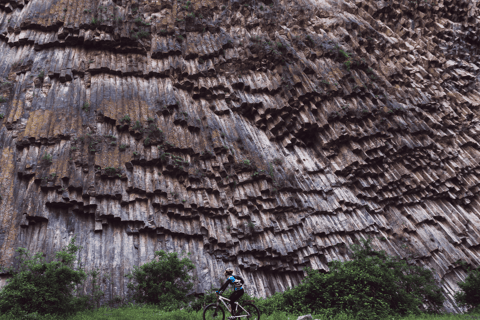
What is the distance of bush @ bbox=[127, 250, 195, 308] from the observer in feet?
37.1

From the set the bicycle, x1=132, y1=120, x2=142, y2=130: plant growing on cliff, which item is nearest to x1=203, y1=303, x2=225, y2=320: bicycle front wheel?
the bicycle

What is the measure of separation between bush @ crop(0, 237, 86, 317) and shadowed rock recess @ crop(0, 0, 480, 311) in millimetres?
2278

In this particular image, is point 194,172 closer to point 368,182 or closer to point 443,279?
point 368,182

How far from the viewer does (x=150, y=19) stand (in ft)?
64.3

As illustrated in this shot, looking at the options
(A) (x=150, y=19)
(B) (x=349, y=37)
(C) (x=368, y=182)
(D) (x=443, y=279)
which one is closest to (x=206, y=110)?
(A) (x=150, y=19)

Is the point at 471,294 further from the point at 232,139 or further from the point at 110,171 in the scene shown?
the point at 110,171

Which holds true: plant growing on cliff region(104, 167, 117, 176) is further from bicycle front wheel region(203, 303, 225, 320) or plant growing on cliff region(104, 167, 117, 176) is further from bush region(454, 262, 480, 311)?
bush region(454, 262, 480, 311)

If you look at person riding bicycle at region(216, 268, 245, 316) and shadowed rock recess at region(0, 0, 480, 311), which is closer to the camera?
person riding bicycle at region(216, 268, 245, 316)

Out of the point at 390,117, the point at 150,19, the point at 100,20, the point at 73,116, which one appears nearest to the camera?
the point at 73,116

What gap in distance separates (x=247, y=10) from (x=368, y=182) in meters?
13.2

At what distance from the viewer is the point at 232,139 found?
18.1m

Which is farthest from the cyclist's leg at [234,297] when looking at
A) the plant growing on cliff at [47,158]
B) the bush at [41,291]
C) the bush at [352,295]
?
the plant growing on cliff at [47,158]

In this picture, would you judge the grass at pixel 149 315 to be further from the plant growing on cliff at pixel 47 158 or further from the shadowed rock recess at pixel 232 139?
the plant growing on cliff at pixel 47 158

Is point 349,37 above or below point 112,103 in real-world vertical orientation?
above
